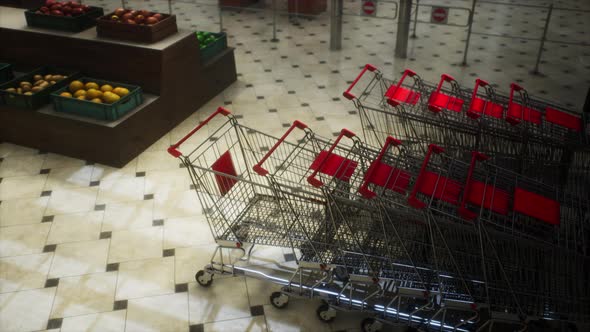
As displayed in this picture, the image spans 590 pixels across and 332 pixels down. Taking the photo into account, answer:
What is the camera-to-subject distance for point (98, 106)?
6.05m

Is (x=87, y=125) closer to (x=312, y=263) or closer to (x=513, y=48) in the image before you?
(x=312, y=263)

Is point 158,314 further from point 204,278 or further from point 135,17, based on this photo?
point 135,17

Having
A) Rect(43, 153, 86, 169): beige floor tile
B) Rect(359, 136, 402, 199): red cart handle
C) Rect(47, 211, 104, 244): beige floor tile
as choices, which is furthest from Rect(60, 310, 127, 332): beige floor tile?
Rect(43, 153, 86, 169): beige floor tile

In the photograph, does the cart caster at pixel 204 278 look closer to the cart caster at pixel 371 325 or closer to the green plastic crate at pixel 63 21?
the cart caster at pixel 371 325

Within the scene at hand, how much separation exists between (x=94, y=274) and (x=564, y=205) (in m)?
4.03

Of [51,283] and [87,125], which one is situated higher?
[87,125]

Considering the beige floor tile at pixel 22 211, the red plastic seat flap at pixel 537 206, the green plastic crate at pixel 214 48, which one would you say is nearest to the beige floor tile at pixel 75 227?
the beige floor tile at pixel 22 211

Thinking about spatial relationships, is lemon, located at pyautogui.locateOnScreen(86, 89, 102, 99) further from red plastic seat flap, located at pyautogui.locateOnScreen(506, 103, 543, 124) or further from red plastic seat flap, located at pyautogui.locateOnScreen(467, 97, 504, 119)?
red plastic seat flap, located at pyautogui.locateOnScreen(506, 103, 543, 124)

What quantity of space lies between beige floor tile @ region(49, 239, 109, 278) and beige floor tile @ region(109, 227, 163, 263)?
94 mm

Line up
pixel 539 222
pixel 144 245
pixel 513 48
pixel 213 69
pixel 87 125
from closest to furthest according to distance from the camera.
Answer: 1. pixel 539 222
2. pixel 144 245
3. pixel 87 125
4. pixel 213 69
5. pixel 513 48

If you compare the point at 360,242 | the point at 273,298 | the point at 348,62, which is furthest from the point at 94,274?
the point at 348,62

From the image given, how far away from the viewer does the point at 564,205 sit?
141 inches

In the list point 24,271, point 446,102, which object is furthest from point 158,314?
point 446,102

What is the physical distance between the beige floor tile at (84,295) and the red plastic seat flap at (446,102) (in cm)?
352
